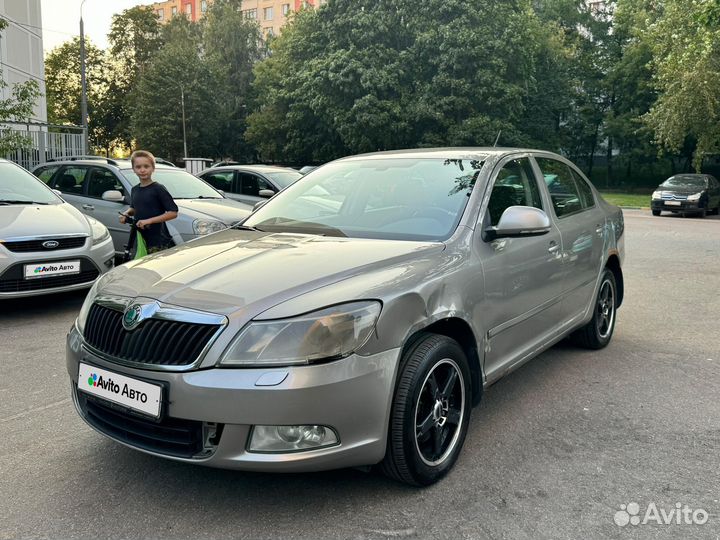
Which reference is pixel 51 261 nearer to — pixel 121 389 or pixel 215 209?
pixel 215 209

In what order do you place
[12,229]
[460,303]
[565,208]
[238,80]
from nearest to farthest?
[460,303]
[565,208]
[12,229]
[238,80]

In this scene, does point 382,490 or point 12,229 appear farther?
point 12,229

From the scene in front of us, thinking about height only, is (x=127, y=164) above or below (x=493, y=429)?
above

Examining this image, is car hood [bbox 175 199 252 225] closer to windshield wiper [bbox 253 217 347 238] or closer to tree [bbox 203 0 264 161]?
windshield wiper [bbox 253 217 347 238]

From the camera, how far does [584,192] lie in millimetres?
5355

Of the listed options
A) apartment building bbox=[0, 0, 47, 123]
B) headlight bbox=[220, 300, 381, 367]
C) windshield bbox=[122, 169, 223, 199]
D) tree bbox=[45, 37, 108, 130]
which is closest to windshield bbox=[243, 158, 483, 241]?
headlight bbox=[220, 300, 381, 367]

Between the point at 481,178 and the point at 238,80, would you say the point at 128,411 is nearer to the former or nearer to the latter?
the point at 481,178

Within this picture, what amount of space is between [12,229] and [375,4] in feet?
101

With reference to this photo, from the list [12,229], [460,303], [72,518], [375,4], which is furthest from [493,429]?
[375,4]

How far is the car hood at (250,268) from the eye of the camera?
2.79 metres

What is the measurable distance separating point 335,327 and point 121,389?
96 centimetres

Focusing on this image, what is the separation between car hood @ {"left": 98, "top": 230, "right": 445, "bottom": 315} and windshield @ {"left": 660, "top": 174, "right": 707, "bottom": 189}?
70.0 feet

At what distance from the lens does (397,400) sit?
2.84 m

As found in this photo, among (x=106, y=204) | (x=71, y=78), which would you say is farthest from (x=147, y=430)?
(x=71, y=78)
